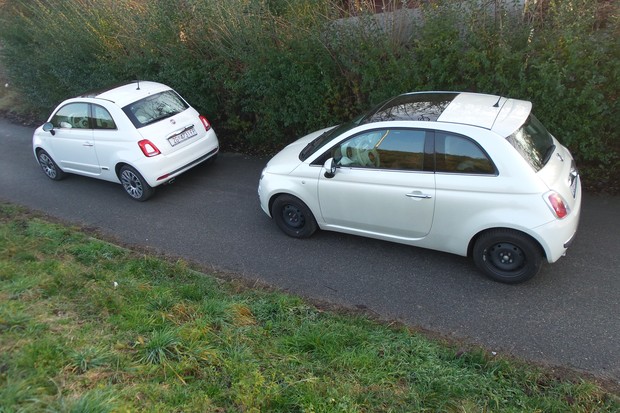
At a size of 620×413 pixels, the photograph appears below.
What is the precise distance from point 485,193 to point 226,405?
304 cm

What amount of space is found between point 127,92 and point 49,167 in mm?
2608

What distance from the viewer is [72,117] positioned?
8.00m

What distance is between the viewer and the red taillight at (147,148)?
279 inches

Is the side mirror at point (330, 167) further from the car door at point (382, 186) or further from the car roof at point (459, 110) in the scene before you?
the car roof at point (459, 110)

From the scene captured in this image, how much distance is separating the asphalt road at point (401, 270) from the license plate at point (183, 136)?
85 centimetres

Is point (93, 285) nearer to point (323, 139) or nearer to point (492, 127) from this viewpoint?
point (323, 139)

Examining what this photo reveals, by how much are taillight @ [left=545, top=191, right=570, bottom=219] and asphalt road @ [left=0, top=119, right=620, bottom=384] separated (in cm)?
78

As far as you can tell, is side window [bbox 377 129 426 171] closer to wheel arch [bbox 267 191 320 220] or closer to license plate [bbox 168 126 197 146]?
wheel arch [bbox 267 191 320 220]

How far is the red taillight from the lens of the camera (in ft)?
23.2

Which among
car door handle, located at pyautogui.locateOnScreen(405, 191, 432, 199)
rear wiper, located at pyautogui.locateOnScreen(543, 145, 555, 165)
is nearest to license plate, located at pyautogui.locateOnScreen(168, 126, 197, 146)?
car door handle, located at pyautogui.locateOnScreen(405, 191, 432, 199)

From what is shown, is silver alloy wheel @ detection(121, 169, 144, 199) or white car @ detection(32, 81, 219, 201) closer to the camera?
white car @ detection(32, 81, 219, 201)

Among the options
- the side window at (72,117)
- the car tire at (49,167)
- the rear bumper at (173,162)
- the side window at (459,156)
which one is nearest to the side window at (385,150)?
the side window at (459,156)

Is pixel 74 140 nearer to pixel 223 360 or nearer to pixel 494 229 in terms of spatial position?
pixel 223 360

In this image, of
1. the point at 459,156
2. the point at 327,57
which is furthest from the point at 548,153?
the point at 327,57
